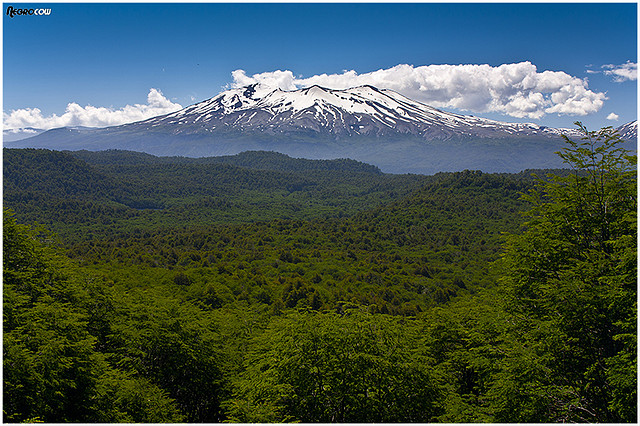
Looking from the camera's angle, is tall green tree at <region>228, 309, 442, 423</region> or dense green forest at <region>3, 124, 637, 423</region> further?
tall green tree at <region>228, 309, 442, 423</region>

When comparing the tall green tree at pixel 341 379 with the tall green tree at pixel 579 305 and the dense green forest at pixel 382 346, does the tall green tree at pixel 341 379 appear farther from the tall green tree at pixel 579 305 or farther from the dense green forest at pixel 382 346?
the tall green tree at pixel 579 305

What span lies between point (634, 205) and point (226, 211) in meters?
Answer: 165

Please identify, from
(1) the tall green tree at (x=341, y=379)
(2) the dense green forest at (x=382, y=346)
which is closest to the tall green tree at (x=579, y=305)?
(2) the dense green forest at (x=382, y=346)

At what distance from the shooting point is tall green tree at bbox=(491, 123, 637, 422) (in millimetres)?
9055

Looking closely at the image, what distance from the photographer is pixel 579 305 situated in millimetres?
9547

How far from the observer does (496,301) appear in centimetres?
1463

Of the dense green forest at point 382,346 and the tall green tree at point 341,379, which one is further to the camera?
the tall green tree at point 341,379

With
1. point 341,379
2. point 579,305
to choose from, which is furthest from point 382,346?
point 579,305

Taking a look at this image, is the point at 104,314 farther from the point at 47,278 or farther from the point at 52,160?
the point at 52,160

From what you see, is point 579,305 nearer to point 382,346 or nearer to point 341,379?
point 382,346

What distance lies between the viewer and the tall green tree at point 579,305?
9.05 meters

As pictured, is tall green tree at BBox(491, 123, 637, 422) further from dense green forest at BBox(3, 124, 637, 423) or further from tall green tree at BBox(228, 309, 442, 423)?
tall green tree at BBox(228, 309, 442, 423)

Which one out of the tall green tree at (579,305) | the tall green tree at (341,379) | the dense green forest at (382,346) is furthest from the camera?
the tall green tree at (341,379)

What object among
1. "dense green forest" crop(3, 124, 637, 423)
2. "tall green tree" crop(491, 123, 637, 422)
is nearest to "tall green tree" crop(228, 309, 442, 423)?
"dense green forest" crop(3, 124, 637, 423)
